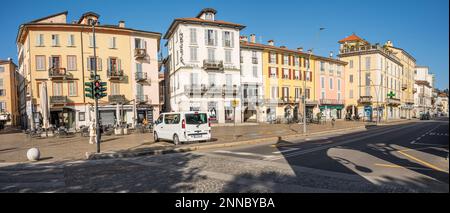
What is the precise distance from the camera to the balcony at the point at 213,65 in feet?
124

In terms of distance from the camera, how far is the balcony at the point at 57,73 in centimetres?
3209

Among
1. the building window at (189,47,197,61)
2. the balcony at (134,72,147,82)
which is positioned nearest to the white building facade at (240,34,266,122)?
the building window at (189,47,197,61)

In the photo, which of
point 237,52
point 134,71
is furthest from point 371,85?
point 134,71

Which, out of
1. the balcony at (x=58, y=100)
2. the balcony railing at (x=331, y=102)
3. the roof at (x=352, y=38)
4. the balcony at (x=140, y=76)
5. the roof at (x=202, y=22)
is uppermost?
the roof at (x=352, y=38)

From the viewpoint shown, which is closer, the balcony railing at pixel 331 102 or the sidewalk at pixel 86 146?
the sidewalk at pixel 86 146

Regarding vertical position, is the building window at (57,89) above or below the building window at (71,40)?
below

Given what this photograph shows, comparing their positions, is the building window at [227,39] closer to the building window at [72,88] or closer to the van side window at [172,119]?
the building window at [72,88]

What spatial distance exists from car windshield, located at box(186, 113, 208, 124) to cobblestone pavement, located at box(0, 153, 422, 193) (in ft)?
17.2

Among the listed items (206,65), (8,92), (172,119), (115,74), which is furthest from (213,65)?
(8,92)

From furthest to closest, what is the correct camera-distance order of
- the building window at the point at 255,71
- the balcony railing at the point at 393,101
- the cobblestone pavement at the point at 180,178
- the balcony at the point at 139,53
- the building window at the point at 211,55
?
the balcony railing at the point at 393,101 → the building window at the point at 255,71 → the building window at the point at 211,55 → the balcony at the point at 139,53 → the cobblestone pavement at the point at 180,178

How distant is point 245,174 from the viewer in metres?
7.80

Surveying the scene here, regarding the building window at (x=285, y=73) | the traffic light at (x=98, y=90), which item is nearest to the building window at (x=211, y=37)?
the building window at (x=285, y=73)

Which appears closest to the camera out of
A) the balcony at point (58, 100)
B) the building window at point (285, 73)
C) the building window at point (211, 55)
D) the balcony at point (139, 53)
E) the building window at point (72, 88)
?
the balcony at point (58, 100)
